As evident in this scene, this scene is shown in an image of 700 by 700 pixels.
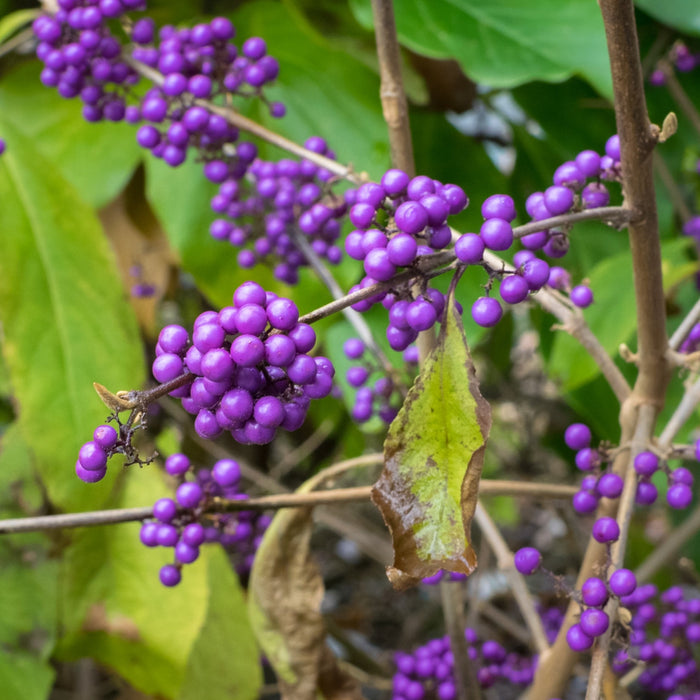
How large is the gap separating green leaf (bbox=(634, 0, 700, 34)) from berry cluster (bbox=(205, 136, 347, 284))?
1.64ft

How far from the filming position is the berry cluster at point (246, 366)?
0.33 meters

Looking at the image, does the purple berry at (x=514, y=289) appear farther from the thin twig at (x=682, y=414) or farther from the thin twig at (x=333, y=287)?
the thin twig at (x=333, y=287)

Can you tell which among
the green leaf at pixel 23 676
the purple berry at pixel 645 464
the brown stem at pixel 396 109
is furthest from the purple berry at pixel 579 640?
the green leaf at pixel 23 676

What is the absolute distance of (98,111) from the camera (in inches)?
28.5

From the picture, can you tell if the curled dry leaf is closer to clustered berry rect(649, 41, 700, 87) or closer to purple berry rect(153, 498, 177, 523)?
purple berry rect(153, 498, 177, 523)

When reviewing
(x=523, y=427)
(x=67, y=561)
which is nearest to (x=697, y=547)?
(x=523, y=427)

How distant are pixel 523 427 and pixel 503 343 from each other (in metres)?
0.38

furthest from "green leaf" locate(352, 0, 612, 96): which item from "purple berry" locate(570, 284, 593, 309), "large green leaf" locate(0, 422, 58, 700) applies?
"large green leaf" locate(0, 422, 58, 700)

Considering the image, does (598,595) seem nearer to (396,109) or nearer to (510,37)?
(396,109)

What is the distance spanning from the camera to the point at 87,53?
0.68 m

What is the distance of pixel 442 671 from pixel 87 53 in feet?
2.22

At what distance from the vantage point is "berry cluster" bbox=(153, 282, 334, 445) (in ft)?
1.07

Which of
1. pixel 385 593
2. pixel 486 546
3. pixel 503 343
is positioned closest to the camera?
pixel 486 546

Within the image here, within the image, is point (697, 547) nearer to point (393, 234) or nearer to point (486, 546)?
point (486, 546)
